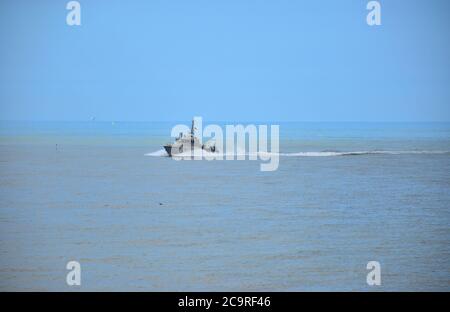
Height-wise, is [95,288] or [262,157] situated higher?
[262,157]

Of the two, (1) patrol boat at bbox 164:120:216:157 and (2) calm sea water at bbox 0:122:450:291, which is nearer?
(2) calm sea water at bbox 0:122:450:291

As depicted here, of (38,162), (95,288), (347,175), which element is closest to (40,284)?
(95,288)

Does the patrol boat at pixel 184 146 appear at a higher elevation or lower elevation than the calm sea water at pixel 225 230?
higher

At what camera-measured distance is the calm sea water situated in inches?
818

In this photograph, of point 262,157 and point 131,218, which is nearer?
point 131,218

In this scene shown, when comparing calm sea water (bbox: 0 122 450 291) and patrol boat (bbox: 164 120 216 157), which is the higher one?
patrol boat (bbox: 164 120 216 157)

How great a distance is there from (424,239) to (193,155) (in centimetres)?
4646

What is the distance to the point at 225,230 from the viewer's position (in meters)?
27.6

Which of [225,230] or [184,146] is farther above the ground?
[184,146]

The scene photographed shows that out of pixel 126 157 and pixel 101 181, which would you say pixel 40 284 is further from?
pixel 126 157

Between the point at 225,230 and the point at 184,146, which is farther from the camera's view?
the point at 184,146

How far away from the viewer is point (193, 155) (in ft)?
233

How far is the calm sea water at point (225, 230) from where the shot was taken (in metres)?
20.8
